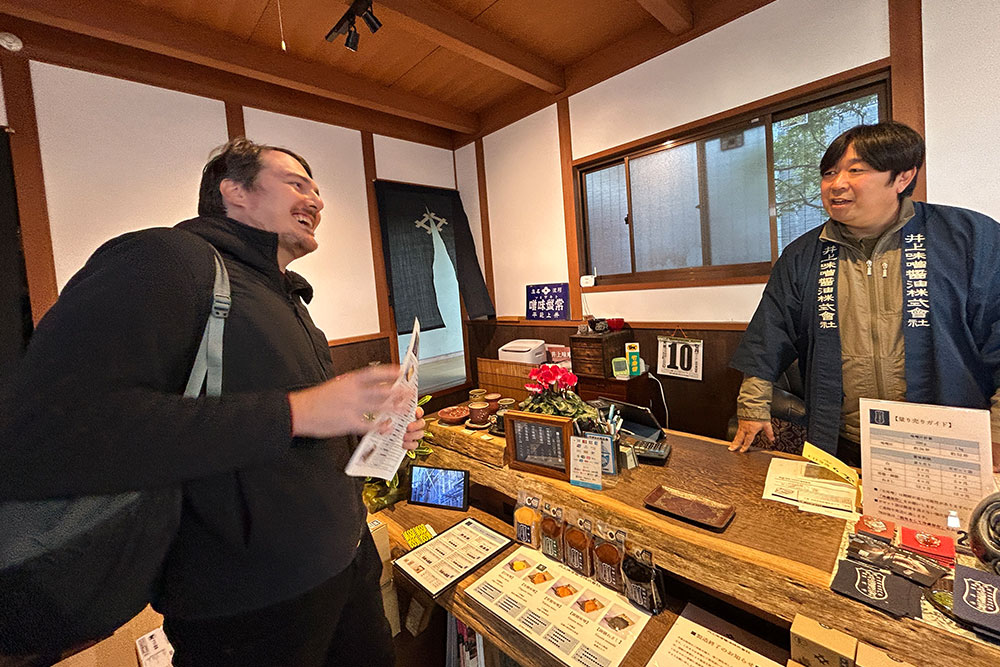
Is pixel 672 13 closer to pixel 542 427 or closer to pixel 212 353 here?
pixel 542 427

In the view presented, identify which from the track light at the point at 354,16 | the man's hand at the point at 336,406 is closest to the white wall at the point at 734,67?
the track light at the point at 354,16

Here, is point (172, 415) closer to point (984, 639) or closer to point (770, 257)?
point (984, 639)

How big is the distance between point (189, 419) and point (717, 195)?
9.67 ft

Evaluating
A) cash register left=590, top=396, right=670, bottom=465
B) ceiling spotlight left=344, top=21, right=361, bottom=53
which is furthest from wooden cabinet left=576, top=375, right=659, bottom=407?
ceiling spotlight left=344, top=21, right=361, bottom=53

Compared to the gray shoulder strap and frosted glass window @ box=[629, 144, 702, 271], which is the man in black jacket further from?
frosted glass window @ box=[629, 144, 702, 271]

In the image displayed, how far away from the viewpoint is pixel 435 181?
13.3ft

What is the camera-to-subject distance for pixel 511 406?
1.92m

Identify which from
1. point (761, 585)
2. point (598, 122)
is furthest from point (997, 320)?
point (598, 122)

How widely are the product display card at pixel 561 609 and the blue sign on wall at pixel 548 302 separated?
7.81 feet

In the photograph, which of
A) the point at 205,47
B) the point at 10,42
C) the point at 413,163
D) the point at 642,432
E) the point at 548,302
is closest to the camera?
the point at 642,432

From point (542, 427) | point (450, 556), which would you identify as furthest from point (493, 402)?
point (450, 556)

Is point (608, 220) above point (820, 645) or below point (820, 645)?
above

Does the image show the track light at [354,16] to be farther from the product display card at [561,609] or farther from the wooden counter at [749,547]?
the product display card at [561,609]

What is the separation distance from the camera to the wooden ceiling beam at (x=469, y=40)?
225 centimetres
